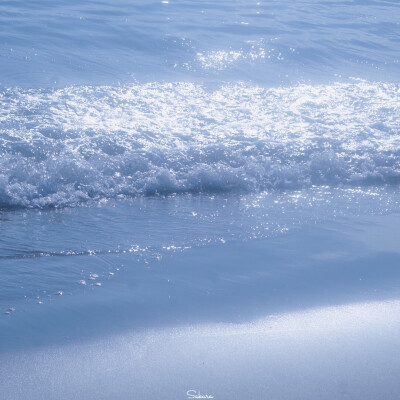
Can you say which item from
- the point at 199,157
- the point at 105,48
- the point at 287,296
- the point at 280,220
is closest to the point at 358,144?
the point at 199,157

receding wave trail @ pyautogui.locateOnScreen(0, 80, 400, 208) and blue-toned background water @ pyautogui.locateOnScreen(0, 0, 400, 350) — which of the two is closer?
blue-toned background water @ pyautogui.locateOnScreen(0, 0, 400, 350)

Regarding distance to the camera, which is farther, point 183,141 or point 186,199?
point 183,141

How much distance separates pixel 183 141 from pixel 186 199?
1274mm

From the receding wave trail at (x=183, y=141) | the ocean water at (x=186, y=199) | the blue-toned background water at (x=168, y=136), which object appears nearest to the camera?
the ocean water at (x=186, y=199)

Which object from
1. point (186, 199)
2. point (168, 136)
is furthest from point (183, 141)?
point (186, 199)

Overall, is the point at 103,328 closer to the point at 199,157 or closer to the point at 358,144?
the point at 199,157

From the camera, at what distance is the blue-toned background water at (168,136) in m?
4.13

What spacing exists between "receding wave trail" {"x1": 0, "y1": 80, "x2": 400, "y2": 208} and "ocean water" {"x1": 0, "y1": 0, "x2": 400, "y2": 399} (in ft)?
0.08

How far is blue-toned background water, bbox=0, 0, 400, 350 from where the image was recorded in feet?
13.6

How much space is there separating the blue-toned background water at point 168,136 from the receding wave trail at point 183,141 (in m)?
0.02

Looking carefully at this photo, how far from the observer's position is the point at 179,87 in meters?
8.05

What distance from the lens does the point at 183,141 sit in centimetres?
608

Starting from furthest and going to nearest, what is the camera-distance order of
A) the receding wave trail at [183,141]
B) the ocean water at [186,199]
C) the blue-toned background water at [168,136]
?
the receding wave trail at [183,141]
the blue-toned background water at [168,136]
the ocean water at [186,199]

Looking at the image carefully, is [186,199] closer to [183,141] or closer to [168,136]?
[183,141]
